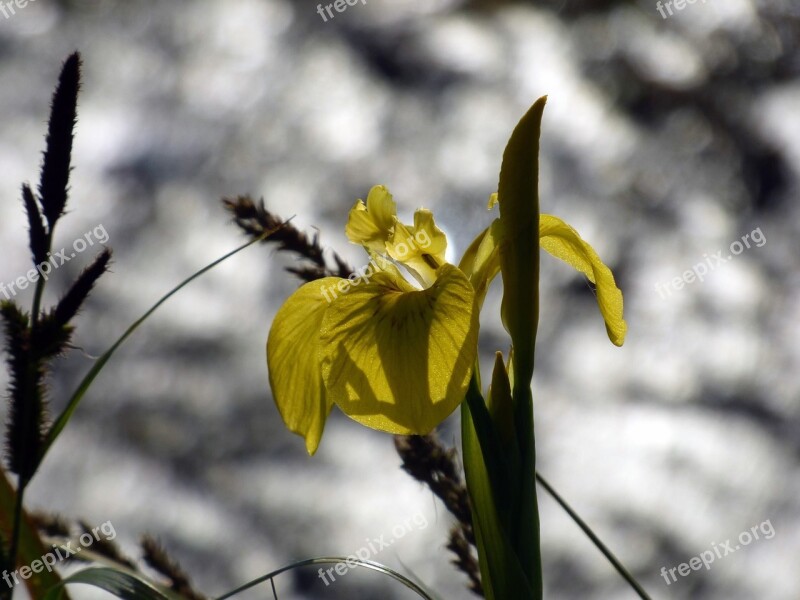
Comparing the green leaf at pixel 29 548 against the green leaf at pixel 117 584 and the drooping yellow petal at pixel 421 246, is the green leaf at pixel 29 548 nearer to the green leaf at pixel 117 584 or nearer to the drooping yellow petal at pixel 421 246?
the green leaf at pixel 117 584

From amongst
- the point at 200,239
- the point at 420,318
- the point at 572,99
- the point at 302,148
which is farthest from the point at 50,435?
the point at 572,99

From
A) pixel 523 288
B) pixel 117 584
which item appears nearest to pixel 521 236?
pixel 523 288

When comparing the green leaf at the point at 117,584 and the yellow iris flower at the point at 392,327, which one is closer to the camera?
the green leaf at the point at 117,584

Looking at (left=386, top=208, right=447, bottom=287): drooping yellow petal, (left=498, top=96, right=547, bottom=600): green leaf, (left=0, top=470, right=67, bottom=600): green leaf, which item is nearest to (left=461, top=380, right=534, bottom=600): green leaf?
(left=498, top=96, right=547, bottom=600): green leaf

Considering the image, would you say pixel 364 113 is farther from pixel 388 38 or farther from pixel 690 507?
pixel 690 507

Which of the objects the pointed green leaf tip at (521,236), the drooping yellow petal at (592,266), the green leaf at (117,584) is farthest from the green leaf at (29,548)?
the drooping yellow petal at (592,266)

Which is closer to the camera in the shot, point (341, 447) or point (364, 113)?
point (341, 447)
